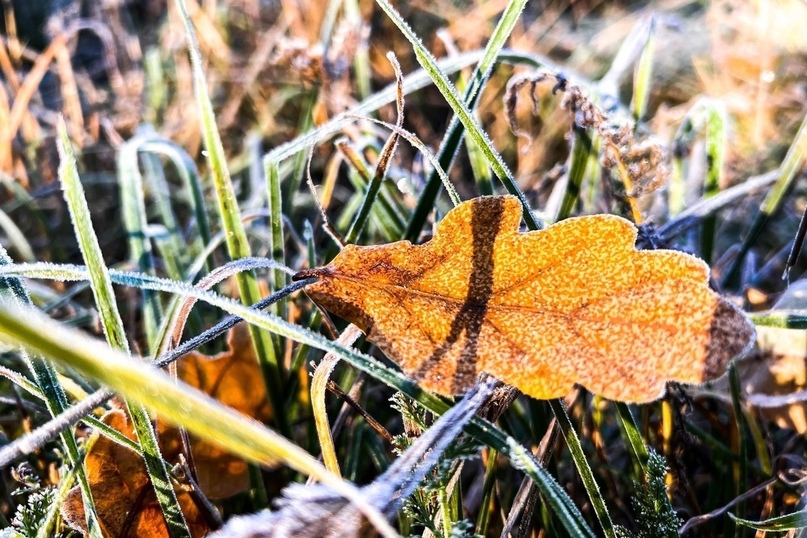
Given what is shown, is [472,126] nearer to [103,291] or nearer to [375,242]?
[103,291]

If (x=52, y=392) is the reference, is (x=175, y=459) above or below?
below

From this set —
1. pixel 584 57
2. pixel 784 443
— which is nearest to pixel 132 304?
pixel 784 443

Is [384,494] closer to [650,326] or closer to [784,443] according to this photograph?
[650,326]

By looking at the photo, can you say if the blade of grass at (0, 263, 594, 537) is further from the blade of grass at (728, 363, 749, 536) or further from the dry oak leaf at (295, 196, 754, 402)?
the blade of grass at (728, 363, 749, 536)

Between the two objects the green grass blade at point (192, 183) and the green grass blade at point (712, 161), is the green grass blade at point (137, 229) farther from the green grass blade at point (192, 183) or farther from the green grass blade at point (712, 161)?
the green grass blade at point (712, 161)

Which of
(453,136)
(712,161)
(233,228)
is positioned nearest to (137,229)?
(233,228)

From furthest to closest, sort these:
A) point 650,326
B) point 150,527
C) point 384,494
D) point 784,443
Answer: point 784,443 < point 150,527 < point 650,326 < point 384,494
